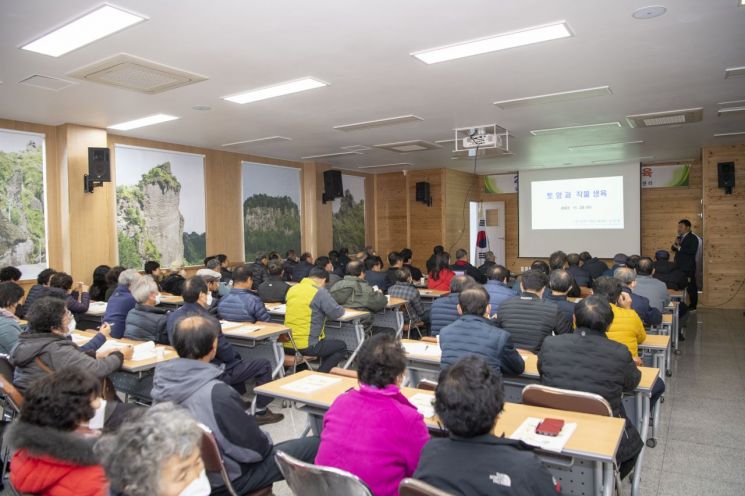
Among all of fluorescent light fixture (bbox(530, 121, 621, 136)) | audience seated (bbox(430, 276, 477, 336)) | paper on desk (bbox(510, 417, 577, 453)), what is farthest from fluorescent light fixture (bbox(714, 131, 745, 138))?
paper on desk (bbox(510, 417, 577, 453))

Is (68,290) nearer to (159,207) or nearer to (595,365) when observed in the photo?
(159,207)

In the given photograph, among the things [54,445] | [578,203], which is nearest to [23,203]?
[54,445]

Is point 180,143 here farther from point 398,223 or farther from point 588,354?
point 588,354

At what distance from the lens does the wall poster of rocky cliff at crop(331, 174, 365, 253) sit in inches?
512

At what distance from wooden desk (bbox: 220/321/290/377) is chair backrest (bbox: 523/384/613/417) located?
2.56 meters

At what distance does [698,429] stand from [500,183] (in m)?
11.4

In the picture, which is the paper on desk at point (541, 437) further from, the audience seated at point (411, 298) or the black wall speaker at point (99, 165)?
the black wall speaker at point (99, 165)

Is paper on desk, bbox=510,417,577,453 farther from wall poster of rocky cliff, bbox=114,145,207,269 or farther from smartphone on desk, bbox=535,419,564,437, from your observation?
wall poster of rocky cliff, bbox=114,145,207,269

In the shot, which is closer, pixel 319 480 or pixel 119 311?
pixel 319 480

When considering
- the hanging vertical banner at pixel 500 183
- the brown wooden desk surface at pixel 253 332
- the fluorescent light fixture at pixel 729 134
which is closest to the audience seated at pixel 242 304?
the brown wooden desk surface at pixel 253 332

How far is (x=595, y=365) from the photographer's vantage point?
9.44 ft

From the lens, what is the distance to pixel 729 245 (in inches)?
399

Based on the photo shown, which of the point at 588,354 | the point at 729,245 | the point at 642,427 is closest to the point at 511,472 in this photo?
the point at 588,354

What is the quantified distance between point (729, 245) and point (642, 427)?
8705mm
